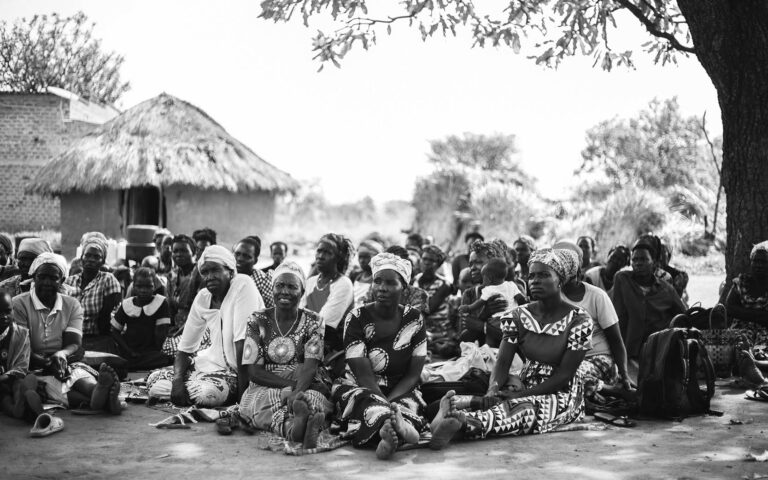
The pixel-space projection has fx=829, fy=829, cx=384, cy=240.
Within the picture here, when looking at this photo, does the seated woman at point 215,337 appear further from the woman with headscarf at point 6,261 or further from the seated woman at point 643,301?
the seated woman at point 643,301

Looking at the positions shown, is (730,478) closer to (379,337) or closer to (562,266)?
(562,266)

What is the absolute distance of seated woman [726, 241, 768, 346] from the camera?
7.24 m

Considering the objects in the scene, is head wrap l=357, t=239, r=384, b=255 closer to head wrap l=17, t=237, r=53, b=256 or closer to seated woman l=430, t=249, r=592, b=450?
head wrap l=17, t=237, r=53, b=256

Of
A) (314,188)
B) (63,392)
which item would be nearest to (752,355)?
(63,392)

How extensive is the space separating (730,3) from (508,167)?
119 feet

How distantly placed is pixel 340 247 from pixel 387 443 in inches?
105

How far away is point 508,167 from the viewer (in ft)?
143

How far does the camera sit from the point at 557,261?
568 cm

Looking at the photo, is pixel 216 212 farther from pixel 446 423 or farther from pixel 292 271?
pixel 446 423

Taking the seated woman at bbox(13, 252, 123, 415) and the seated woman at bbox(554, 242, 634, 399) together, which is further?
the seated woman at bbox(554, 242, 634, 399)

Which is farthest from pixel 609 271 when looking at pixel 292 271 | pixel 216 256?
pixel 216 256

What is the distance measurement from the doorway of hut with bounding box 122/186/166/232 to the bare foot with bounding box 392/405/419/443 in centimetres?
1568

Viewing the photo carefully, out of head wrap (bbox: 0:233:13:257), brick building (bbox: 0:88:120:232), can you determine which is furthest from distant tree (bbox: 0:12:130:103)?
head wrap (bbox: 0:233:13:257)

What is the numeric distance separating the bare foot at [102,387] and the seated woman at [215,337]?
545 millimetres
